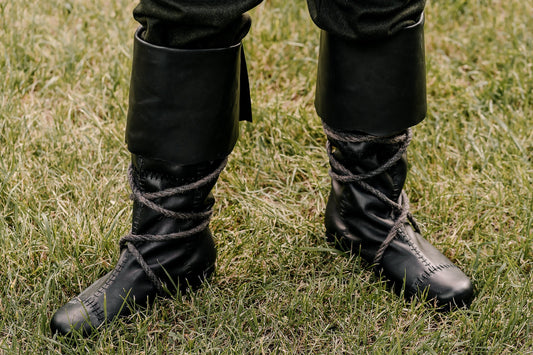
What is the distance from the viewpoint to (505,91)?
8.26 feet

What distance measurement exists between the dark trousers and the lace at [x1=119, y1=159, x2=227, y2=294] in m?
0.33

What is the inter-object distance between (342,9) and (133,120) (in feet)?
1.70

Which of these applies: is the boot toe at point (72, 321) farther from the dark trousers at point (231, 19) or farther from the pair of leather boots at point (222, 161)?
the dark trousers at point (231, 19)

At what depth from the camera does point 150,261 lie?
1666 mm

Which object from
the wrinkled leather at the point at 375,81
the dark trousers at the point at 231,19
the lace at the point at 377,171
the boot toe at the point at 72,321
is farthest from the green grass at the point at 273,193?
the dark trousers at the point at 231,19

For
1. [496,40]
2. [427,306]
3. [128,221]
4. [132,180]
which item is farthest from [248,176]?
[496,40]

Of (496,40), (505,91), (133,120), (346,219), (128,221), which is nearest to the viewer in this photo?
(133,120)

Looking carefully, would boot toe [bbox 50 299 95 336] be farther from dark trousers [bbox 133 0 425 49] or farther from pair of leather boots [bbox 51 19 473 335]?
dark trousers [bbox 133 0 425 49]

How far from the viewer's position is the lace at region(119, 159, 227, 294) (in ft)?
5.22

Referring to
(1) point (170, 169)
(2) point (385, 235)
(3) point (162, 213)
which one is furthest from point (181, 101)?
(2) point (385, 235)

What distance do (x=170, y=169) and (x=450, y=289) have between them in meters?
0.73

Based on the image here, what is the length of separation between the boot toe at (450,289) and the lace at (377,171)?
147mm

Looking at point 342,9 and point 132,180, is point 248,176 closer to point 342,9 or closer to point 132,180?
point 132,180

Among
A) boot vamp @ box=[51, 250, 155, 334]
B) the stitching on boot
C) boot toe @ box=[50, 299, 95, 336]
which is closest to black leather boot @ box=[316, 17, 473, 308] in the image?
the stitching on boot
